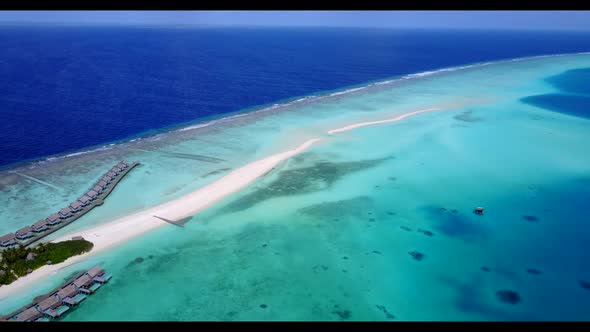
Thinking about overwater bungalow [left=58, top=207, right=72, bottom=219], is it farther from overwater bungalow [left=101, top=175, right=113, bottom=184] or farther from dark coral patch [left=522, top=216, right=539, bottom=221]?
dark coral patch [left=522, top=216, right=539, bottom=221]

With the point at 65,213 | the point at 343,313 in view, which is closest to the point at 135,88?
the point at 65,213

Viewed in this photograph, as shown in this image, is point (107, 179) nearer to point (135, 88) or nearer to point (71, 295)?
point (71, 295)

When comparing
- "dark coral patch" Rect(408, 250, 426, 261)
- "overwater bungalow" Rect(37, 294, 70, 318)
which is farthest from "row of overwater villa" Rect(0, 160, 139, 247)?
"dark coral patch" Rect(408, 250, 426, 261)

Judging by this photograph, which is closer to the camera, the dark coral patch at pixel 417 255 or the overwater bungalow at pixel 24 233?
the dark coral patch at pixel 417 255

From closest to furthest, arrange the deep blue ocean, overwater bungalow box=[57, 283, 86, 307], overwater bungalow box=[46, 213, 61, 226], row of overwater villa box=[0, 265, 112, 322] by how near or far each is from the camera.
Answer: row of overwater villa box=[0, 265, 112, 322] < overwater bungalow box=[57, 283, 86, 307] < overwater bungalow box=[46, 213, 61, 226] < the deep blue ocean

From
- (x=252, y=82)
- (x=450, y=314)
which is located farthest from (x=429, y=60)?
(x=450, y=314)

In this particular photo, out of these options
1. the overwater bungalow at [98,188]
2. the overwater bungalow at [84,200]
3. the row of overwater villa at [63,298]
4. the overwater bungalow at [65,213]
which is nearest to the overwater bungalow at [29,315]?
the row of overwater villa at [63,298]

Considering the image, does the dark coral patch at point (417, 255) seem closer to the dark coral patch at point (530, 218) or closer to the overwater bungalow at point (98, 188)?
the dark coral patch at point (530, 218)
